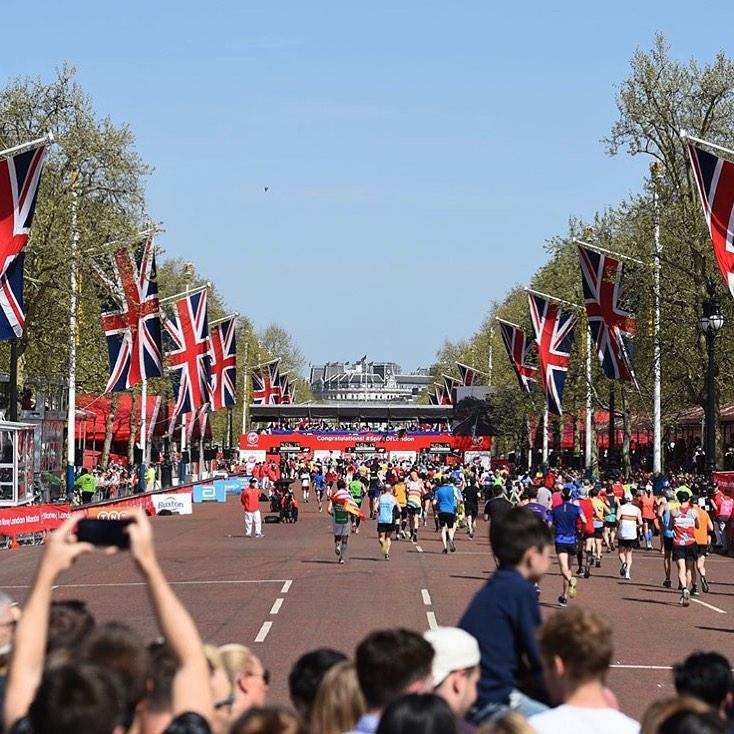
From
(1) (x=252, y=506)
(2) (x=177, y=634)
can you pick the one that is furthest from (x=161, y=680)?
(1) (x=252, y=506)

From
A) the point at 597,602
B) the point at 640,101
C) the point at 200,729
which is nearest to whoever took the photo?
the point at 200,729

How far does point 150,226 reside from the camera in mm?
55438

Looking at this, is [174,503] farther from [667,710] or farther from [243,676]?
[667,710]

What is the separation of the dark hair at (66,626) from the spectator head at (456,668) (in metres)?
1.37

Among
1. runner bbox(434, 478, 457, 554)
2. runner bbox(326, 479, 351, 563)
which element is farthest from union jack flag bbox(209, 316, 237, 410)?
runner bbox(326, 479, 351, 563)

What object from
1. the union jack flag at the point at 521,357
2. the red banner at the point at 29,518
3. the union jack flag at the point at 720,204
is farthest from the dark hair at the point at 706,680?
the union jack flag at the point at 521,357

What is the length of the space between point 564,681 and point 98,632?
1.88 meters

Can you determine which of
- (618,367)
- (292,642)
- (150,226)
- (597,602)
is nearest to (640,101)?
(618,367)

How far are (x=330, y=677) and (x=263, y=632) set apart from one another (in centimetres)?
1317

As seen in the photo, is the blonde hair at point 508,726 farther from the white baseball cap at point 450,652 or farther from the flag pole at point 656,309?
the flag pole at point 656,309

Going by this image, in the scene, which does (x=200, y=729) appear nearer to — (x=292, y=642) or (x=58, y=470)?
(x=292, y=642)

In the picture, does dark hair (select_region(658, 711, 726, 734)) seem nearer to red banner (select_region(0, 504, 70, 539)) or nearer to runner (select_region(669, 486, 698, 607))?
runner (select_region(669, 486, 698, 607))

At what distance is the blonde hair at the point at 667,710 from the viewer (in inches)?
226

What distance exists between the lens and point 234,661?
687 centimetres
